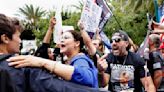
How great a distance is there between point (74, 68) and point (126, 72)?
3.80 meters

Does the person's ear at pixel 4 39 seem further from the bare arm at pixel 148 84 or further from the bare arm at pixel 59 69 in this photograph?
the bare arm at pixel 148 84

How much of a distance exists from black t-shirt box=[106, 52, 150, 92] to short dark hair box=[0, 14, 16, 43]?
380 centimetres

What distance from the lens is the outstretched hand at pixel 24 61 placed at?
298 cm

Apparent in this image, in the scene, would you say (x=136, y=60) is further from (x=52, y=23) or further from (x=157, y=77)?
(x=52, y=23)

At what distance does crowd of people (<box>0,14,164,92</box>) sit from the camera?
2.94 m

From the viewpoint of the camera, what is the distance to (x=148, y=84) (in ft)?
22.6

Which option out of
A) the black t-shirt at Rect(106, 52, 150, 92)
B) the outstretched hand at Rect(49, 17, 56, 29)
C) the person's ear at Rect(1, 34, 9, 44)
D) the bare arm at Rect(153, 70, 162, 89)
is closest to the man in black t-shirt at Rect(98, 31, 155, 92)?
the black t-shirt at Rect(106, 52, 150, 92)

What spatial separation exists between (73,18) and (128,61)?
120 ft

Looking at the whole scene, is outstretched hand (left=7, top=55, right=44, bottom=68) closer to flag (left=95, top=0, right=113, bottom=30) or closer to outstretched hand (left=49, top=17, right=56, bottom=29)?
outstretched hand (left=49, top=17, right=56, bottom=29)

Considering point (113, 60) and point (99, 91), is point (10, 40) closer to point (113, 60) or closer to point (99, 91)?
point (99, 91)

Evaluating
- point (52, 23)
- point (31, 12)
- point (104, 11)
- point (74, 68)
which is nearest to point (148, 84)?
point (52, 23)

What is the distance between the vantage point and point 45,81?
9.57 feet

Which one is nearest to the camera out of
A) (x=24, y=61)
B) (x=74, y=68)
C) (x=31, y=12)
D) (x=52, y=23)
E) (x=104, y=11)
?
(x=24, y=61)

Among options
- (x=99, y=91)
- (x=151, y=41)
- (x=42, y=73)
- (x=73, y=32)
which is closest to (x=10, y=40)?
(x=42, y=73)
